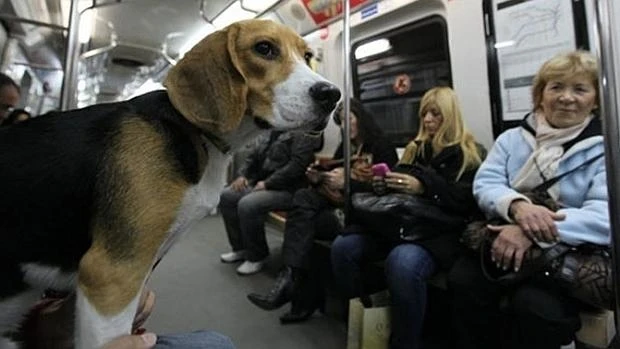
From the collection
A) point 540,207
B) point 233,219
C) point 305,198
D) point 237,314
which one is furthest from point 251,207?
point 540,207

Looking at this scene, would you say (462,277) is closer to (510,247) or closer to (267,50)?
(510,247)

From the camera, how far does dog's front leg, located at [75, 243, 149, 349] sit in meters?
0.71

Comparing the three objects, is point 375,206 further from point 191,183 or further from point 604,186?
point 191,183

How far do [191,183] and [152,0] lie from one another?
3.42 m

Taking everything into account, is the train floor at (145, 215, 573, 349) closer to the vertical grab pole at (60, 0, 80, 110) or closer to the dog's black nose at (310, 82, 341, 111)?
the vertical grab pole at (60, 0, 80, 110)

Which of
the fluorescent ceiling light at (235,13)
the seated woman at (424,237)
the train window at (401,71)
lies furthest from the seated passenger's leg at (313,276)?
the fluorescent ceiling light at (235,13)

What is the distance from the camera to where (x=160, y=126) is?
2.69 feet

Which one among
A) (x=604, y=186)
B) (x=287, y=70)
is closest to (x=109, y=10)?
(x=287, y=70)

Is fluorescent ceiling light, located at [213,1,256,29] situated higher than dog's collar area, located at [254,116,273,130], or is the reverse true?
fluorescent ceiling light, located at [213,1,256,29]

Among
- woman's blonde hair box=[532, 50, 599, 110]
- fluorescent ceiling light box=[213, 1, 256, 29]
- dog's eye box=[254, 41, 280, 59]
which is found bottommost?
dog's eye box=[254, 41, 280, 59]

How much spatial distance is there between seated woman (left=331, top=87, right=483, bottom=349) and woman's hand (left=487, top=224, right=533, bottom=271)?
14.3 inches

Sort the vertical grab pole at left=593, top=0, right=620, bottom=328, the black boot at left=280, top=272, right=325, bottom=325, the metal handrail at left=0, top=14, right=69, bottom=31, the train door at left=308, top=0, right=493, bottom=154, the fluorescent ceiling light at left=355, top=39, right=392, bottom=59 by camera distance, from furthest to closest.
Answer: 1. the fluorescent ceiling light at left=355, top=39, right=392, bottom=59
2. the train door at left=308, top=0, right=493, bottom=154
3. the black boot at left=280, top=272, right=325, bottom=325
4. the metal handrail at left=0, top=14, right=69, bottom=31
5. the vertical grab pole at left=593, top=0, right=620, bottom=328

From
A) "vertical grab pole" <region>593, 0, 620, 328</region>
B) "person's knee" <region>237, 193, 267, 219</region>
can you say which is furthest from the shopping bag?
"person's knee" <region>237, 193, 267, 219</region>

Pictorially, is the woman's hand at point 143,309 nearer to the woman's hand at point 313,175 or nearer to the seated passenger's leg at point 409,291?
the seated passenger's leg at point 409,291
